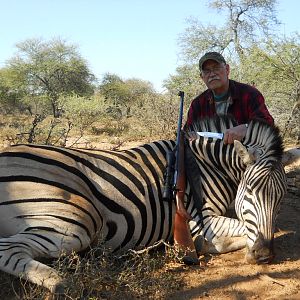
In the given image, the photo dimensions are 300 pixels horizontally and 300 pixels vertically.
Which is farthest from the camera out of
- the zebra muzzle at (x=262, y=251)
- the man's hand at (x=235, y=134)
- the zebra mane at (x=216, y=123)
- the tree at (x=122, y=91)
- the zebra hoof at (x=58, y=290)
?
the tree at (x=122, y=91)

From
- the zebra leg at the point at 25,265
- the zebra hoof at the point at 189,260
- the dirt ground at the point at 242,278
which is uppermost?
the zebra leg at the point at 25,265

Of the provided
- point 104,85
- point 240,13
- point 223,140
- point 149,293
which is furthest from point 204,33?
point 149,293

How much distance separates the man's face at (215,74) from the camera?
3584mm

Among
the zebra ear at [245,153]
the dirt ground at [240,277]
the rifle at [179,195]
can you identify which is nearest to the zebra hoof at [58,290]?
the dirt ground at [240,277]

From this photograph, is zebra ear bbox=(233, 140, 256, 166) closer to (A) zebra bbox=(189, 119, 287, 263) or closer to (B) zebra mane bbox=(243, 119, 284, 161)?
(A) zebra bbox=(189, 119, 287, 263)

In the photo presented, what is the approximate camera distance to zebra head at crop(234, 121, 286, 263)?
2729 mm

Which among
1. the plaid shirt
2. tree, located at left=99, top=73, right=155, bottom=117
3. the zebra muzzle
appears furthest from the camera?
tree, located at left=99, top=73, right=155, bottom=117

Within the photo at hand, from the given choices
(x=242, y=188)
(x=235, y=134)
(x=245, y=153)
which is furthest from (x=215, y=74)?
(x=242, y=188)

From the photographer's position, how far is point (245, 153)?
2959 millimetres

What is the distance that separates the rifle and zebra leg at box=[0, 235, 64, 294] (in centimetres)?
103

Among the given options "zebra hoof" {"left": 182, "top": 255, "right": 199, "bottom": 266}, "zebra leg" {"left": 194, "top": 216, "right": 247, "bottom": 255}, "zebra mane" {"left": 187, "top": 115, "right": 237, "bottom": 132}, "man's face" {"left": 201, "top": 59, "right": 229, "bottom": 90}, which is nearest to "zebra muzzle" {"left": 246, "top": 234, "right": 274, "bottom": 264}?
"zebra leg" {"left": 194, "top": 216, "right": 247, "bottom": 255}

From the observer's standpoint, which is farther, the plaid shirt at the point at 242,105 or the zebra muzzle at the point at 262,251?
the plaid shirt at the point at 242,105

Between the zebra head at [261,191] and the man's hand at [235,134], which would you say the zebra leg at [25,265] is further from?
the man's hand at [235,134]

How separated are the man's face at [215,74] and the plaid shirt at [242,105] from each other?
0.12 meters
